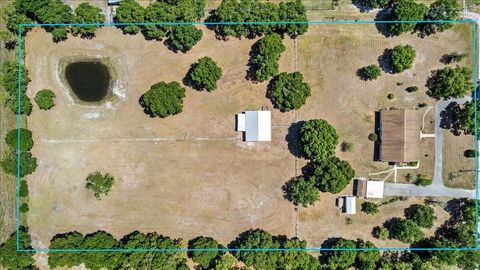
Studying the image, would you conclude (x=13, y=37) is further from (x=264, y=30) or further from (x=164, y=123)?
(x=264, y=30)

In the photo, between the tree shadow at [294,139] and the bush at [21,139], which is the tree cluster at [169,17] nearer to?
the tree shadow at [294,139]

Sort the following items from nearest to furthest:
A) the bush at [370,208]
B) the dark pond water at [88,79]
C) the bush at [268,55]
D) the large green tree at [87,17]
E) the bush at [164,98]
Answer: the bush at [268,55], the bush at [164,98], the large green tree at [87,17], the bush at [370,208], the dark pond water at [88,79]

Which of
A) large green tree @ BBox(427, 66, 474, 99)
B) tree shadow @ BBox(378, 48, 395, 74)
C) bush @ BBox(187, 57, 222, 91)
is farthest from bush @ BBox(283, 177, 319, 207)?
large green tree @ BBox(427, 66, 474, 99)

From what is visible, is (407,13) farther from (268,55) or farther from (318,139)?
(318,139)

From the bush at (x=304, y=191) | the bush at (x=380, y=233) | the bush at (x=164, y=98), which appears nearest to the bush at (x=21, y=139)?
the bush at (x=164, y=98)

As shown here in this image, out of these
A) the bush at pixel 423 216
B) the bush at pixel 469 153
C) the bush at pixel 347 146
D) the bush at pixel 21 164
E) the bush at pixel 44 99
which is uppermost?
the bush at pixel 44 99
